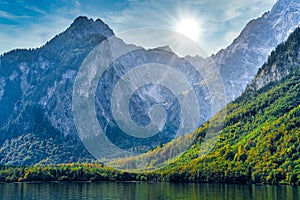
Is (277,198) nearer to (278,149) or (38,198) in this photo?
(38,198)

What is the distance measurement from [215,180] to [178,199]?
297 ft

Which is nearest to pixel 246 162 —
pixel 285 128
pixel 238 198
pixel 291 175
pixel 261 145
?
pixel 261 145

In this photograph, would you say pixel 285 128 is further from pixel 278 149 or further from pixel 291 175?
pixel 291 175

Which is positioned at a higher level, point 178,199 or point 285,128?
point 285,128

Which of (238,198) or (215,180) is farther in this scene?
(215,180)

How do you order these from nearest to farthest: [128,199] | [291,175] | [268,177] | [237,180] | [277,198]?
[277,198], [128,199], [291,175], [268,177], [237,180]

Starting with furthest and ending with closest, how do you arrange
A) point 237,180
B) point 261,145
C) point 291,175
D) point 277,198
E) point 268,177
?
point 261,145, point 237,180, point 268,177, point 291,175, point 277,198

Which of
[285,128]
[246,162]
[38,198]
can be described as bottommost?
[38,198]

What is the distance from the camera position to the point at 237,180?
180m

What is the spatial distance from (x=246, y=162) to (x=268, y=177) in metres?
26.2

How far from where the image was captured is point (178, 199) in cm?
10106

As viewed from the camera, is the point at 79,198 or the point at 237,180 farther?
the point at 237,180

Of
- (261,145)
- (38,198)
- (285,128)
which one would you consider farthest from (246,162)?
(38,198)

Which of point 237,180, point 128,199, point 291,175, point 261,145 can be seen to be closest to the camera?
point 128,199
